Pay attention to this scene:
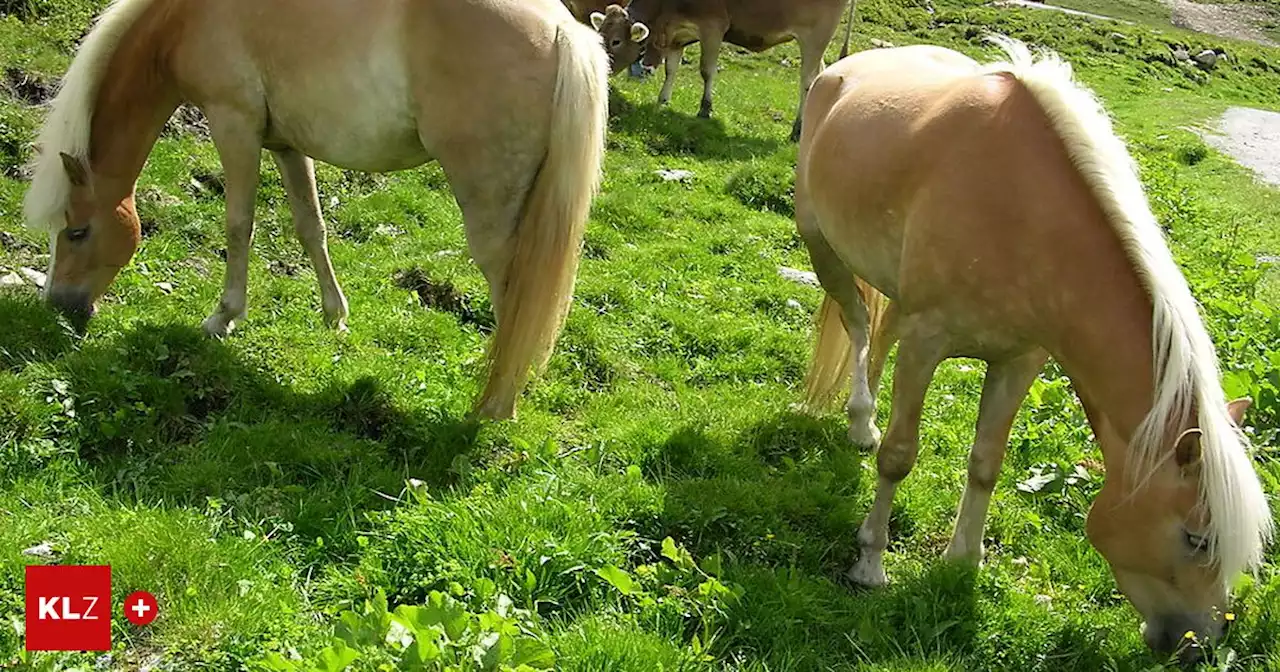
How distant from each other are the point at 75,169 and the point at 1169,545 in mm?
5296

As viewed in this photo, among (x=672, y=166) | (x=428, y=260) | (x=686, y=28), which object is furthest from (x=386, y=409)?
(x=686, y=28)

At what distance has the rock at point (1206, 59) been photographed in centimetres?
2858

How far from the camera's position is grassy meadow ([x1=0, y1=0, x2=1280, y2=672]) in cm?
324

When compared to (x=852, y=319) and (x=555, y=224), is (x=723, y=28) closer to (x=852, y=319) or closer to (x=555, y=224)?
(x=852, y=319)

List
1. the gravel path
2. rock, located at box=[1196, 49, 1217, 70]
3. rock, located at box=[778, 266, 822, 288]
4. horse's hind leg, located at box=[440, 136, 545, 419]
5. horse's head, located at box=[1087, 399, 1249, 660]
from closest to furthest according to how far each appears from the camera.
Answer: horse's head, located at box=[1087, 399, 1249, 660] < horse's hind leg, located at box=[440, 136, 545, 419] < rock, located at box=[778, 266, 822, 288] < the gravel path < rock, located at box=[1196, 49, 1217, 70]

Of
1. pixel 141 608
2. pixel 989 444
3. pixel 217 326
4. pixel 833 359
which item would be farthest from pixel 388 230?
pixel 989 444

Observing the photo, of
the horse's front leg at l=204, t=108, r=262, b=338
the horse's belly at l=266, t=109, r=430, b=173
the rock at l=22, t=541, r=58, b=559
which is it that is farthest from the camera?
the horse's front leg at l=204, t=108, r=262, b=338

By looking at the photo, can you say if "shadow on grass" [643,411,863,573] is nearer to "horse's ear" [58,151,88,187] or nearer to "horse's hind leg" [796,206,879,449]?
"horse's hind leg" [796,206,879,449]

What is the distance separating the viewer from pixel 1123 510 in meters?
3.17

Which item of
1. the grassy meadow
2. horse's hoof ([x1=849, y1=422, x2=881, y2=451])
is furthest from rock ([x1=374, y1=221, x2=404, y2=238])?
horse's hoof ([x1=849, y1=422, x2=881, y2=451])

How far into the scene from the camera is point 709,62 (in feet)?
44.3

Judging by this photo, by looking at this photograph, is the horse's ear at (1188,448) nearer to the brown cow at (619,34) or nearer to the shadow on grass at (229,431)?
the shadow on grass at (229,431)

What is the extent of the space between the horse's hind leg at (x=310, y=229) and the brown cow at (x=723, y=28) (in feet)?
25.8

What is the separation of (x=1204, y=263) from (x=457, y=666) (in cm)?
867
